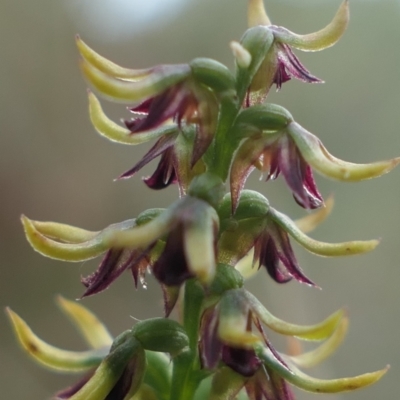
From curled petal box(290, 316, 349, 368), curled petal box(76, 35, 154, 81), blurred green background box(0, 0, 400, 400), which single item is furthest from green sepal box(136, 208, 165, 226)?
blurred green background box(0, 0, 400, 400)

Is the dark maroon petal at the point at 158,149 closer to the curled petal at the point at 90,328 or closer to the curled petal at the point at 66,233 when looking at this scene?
the curled petal at the point at 66,233

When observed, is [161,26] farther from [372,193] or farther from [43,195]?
[372,193]

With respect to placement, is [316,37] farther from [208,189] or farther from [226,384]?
[226,384]

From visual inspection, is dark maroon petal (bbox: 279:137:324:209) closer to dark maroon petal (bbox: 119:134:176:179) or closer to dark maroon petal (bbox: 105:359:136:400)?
dark maroon petal (bbox: 119:134:176:179)

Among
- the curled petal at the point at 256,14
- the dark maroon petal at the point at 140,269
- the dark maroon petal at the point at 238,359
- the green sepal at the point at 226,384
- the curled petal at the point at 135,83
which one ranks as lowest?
the green sepal at the point at 226,384

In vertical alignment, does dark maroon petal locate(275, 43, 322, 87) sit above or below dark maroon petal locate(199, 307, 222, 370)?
above

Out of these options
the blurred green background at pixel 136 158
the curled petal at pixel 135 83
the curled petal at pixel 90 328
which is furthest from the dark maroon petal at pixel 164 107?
the blurred green background at pixel 136 158
